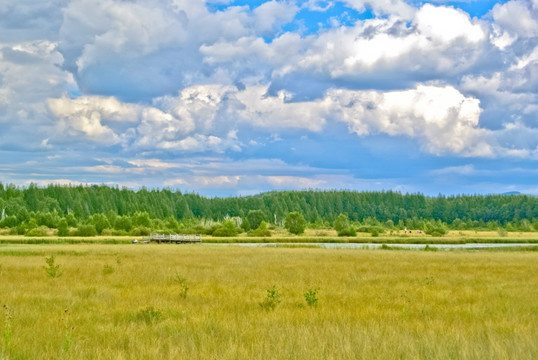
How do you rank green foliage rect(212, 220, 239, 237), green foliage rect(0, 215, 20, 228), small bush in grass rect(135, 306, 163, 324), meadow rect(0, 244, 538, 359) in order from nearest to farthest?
1. meadow rect(0, 244, 538, 359)
2. small bush in grass rect(135, 306, 163, 324)
3. green foliage rect(212, 220, 239, 237)
4. green foliage rect(0, 215, 20, 228)

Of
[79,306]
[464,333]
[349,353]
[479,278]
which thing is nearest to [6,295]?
[79,306]

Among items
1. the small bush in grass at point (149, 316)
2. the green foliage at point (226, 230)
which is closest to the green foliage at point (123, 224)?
the green foliage at point (226, 230)

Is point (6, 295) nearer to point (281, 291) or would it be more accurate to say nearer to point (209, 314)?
point (209, 314)

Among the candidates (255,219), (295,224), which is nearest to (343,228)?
(295,224)

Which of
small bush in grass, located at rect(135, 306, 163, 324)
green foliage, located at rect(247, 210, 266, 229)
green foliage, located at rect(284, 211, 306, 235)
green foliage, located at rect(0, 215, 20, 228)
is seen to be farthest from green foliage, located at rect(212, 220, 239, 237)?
small bush in grass, located at rect(135, 306, 163, 324)

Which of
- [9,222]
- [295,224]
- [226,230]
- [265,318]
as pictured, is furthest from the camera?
[9,222]

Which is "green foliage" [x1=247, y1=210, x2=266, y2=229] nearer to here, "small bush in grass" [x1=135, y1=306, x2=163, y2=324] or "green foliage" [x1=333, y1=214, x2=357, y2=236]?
"green foliage" [x1=333, y1=214, x2=357, y2=236]

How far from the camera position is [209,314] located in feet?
43.9

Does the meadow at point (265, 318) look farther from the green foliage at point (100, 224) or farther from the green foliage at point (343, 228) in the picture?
the green foliage at point (100, 224)

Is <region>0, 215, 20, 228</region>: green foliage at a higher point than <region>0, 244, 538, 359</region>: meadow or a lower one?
lower

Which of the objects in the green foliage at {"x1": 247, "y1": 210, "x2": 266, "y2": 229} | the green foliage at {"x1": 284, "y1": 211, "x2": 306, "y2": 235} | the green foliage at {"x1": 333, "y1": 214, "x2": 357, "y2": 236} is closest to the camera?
the green foliage at {"x1": 333, "y1": 214, "x2": 357, "y2": 236}

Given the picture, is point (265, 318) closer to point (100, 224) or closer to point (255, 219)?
point (100, 224)

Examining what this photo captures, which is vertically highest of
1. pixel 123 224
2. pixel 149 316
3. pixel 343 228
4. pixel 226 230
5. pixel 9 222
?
pixel 149 316

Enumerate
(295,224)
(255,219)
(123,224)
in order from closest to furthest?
(295,224)
(123,224)
(255,219)
